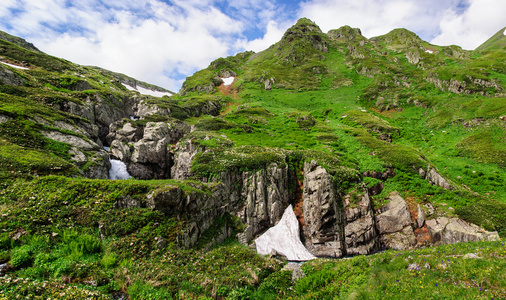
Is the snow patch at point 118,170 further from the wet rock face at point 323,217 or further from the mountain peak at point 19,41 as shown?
the mountain peak at point 19,41

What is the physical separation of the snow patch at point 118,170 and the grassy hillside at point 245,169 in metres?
6.00

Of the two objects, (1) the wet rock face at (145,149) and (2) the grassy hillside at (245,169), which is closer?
(2) the grassy hillside at (245,169)

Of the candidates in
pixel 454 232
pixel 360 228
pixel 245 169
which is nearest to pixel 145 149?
pixel 245 169

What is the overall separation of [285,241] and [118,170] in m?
28.7

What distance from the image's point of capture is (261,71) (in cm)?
10831

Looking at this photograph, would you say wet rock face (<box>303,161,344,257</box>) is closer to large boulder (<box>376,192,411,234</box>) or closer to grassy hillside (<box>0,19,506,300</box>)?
grassy hillside (<box>0,19,506,300</box>)

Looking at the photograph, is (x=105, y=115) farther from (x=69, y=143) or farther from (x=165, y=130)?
(x=69, y=143)

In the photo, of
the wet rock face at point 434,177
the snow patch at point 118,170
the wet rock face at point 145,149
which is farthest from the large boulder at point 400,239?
the snow patch at point 118,170

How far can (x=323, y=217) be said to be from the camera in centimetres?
2438

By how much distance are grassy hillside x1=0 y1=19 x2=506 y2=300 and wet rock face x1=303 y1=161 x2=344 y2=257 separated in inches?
87.5

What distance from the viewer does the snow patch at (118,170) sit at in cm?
3060

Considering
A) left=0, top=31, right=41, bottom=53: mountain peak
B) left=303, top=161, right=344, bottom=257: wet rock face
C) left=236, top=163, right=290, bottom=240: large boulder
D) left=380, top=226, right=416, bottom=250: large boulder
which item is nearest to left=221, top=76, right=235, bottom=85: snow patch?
left=236, top=163, right=290, bottom=240: large boulder

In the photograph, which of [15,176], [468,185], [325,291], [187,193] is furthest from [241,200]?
[468,185]

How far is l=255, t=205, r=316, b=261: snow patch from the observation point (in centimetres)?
2205
